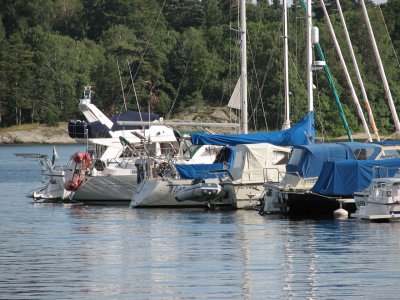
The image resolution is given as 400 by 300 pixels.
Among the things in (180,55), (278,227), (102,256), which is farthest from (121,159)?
(180,55)

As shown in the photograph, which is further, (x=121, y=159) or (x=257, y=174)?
(x=121, y=159)

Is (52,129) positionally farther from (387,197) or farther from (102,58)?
(387,197)

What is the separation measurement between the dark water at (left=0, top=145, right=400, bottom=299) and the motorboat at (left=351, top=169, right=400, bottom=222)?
40 centimetres

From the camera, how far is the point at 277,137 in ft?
178

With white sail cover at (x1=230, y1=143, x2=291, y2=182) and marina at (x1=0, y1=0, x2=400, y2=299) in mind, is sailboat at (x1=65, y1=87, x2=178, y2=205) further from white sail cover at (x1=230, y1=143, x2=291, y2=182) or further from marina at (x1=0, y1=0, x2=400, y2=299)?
white sail cover at (x1=230, y1=143, x2=291, y2=182)

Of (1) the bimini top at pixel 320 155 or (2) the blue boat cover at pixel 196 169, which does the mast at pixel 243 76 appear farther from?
(1) the bimini top at pixel 320 155

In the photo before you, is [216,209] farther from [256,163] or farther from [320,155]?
[320,155]

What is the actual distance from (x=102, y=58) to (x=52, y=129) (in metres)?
11.2

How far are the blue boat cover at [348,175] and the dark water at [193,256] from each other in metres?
1.49

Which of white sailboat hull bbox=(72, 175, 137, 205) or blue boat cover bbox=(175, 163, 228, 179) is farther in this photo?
white sailboat hull bbox=(72, 175, 137, 205)

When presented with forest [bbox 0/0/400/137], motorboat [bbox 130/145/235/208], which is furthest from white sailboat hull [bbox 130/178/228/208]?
forest [bbox 0/0/400/137]

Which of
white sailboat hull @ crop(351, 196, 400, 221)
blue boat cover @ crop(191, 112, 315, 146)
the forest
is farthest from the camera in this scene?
the forest

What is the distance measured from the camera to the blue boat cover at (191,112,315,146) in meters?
53.9

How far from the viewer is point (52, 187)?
61000mm
